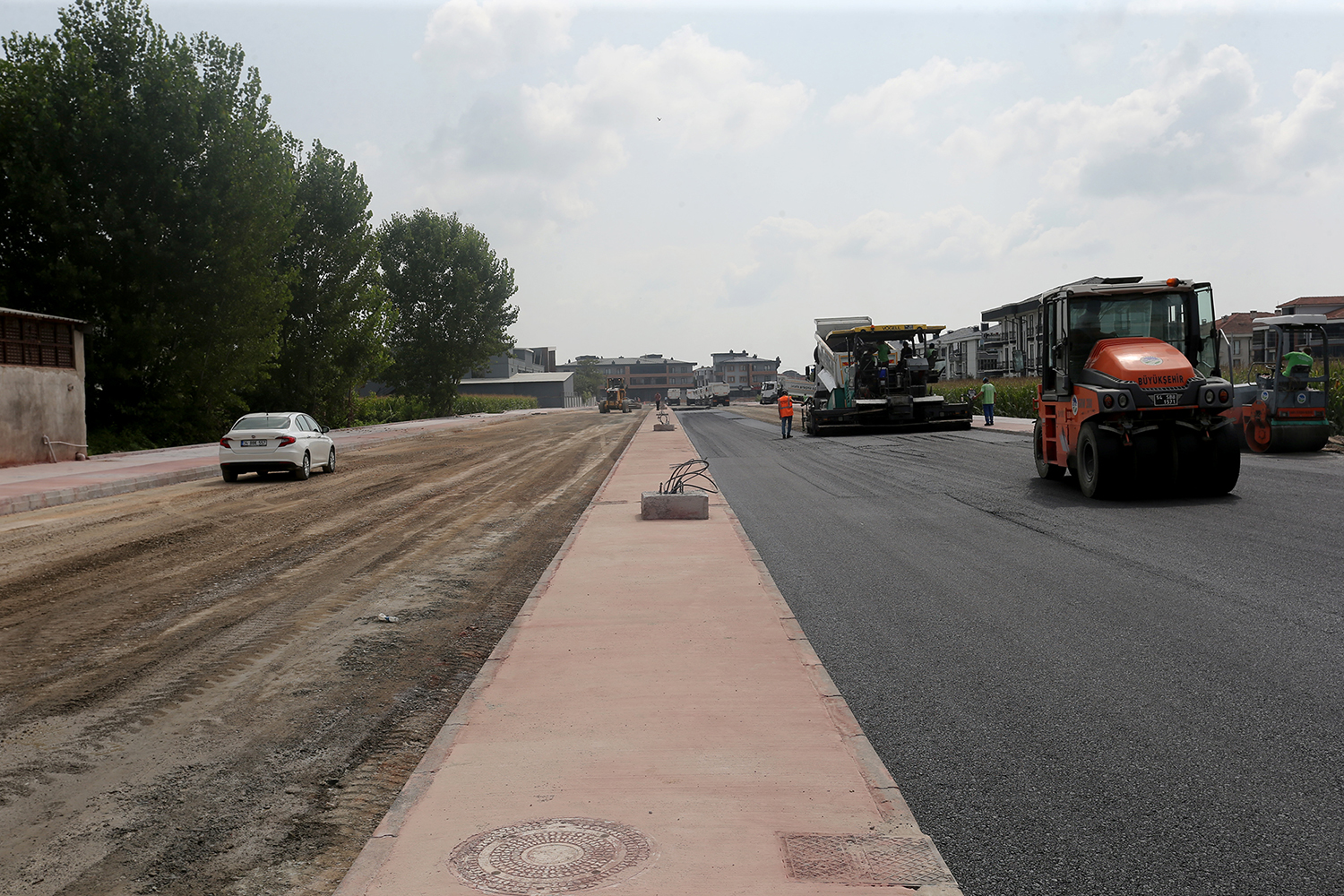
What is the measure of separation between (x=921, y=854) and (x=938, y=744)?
1.33m

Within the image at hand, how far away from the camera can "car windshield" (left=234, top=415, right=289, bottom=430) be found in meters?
21.1

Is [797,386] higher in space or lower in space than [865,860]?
higher

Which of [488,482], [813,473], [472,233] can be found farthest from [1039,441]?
[472,233]

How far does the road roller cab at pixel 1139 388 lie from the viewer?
13.4 meters

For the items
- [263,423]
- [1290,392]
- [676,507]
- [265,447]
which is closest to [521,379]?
[263,423]

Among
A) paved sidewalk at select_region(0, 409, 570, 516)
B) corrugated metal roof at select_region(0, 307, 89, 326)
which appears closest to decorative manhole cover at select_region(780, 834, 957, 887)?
paved sidewalk at select_region(0, 409, 570, 516)

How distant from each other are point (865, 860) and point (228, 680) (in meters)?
4.40

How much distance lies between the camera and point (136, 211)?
29.6 metres

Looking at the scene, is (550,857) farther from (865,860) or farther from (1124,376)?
(1124,376)

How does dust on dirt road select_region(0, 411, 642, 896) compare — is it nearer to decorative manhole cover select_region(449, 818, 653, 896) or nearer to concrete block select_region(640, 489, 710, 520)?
decorative manhole cover select_region(449, 818, 653, 896)

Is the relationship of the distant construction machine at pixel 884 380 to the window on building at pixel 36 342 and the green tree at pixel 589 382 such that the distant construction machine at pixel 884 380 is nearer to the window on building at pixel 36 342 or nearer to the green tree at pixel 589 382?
the window on building at pixel 36 342

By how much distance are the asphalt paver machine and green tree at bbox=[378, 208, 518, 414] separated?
170 ft

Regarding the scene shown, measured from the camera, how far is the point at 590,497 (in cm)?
1683

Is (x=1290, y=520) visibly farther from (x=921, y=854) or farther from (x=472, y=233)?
(x=472, y=233)
